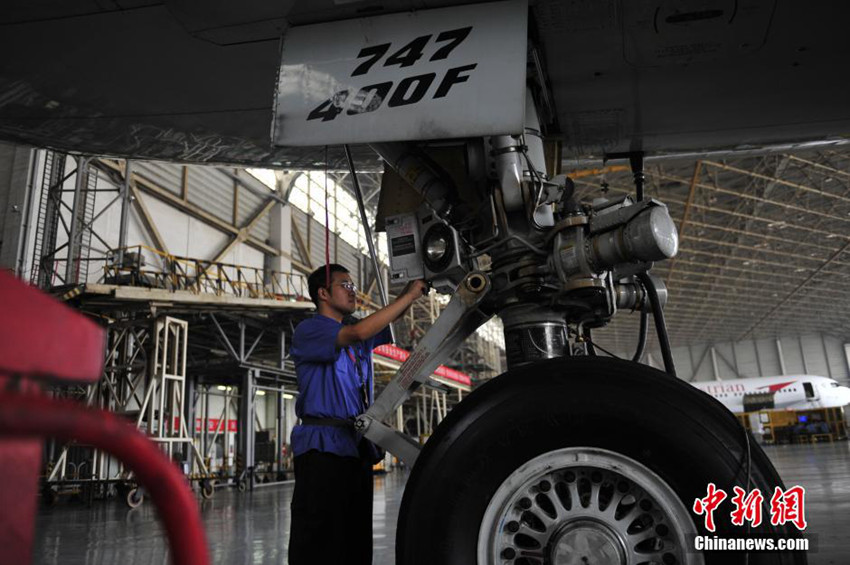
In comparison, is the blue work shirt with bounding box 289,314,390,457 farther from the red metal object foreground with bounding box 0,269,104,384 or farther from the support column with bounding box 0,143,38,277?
the support column with bounding box 0,143,38,277

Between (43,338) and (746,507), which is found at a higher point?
(43,338)

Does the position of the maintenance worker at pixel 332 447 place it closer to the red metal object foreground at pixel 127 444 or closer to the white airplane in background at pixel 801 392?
the red metal object foreground at pixel 127 444

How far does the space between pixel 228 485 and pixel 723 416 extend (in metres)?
16.7

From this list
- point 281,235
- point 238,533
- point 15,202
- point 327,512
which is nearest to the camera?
point 327,512

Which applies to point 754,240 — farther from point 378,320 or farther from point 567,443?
point 567,443

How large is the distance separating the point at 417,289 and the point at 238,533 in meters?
4.24

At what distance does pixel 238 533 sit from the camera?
5.53 meters

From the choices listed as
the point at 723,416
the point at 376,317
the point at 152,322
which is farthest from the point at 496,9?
the point at 152,322

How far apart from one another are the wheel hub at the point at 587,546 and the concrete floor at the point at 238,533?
1936 mm

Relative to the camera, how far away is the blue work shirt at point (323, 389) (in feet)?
8.13

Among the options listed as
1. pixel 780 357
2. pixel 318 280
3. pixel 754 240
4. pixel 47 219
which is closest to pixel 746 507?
pixel 318 280

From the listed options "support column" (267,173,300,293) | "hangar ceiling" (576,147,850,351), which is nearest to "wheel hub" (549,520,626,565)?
"hangar ceiling" (576,147,850,351)

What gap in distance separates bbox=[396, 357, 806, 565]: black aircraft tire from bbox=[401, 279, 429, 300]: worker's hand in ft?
2.49

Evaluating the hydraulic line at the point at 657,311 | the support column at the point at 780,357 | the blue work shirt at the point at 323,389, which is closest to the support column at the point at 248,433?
the blue work shirt at the point at 323,389
